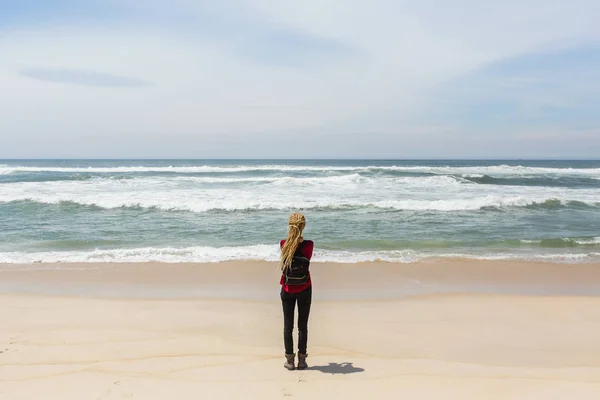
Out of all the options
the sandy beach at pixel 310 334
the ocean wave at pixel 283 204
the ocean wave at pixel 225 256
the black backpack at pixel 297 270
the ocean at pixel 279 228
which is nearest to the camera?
the sandy beach at pixel 310 334

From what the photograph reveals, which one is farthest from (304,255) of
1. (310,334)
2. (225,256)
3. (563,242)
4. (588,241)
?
(588,241)

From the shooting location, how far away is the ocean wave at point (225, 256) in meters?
8.98

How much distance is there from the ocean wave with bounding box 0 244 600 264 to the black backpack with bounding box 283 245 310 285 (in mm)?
4995

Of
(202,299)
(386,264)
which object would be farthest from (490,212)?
(202,299)

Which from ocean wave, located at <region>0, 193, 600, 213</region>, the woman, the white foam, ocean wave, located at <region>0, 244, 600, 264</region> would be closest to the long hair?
the woman

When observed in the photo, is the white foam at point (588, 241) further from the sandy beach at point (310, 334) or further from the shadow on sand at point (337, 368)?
the shadow on sand at point (337, 368)

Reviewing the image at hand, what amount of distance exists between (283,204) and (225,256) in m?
7.73

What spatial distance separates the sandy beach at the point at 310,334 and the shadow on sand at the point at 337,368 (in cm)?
2

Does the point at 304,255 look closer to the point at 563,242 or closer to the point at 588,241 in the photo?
the point at 563,242

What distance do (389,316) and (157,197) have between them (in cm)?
1461

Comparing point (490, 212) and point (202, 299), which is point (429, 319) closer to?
point (202, 299)

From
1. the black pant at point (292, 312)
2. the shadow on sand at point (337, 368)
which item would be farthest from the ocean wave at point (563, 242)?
the black pant at point (292, 312)

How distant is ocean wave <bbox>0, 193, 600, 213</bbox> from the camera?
53.5ft

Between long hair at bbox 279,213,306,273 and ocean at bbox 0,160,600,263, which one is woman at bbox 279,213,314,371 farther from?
ocean at bbox 0,160,600,263
